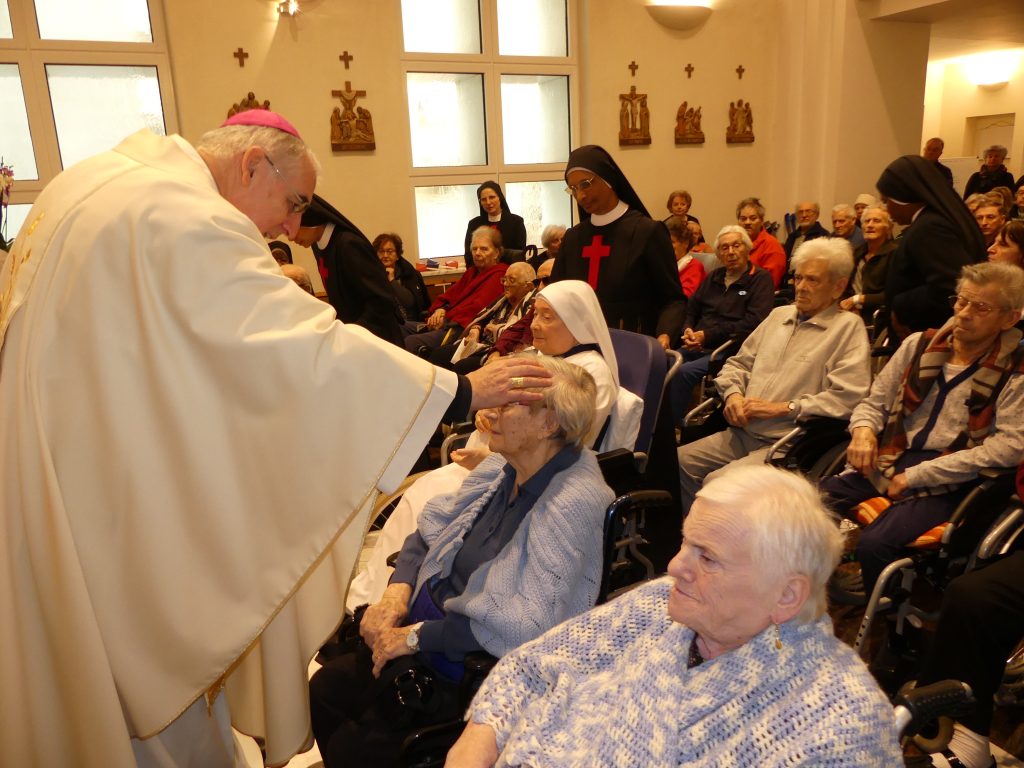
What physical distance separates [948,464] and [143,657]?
2.41 m

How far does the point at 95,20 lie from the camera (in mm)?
7055

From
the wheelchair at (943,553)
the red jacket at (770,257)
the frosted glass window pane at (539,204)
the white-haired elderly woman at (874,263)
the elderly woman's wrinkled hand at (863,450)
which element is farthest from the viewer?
the frosted glass window pane at (539,204)

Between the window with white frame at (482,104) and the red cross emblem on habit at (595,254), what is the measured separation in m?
4.63

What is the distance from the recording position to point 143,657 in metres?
1.87

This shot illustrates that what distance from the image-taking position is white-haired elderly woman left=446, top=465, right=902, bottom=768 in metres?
1.20

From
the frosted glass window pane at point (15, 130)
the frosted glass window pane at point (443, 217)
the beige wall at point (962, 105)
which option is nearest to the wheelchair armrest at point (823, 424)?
the frosted glass window pane at point (443, 217)

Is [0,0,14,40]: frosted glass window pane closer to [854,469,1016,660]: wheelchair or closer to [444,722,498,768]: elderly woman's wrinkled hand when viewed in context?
[444,722,498,768]: elderly woman's wrinkled hand

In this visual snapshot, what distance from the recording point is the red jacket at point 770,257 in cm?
641

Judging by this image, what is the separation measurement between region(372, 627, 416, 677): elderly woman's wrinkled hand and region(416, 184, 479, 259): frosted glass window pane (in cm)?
699

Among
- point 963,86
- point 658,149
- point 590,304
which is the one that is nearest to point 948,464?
point 590,304

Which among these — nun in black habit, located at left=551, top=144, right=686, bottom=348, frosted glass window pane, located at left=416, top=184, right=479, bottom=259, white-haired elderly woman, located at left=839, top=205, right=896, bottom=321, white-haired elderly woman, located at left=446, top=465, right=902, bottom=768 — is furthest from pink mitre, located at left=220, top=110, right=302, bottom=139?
frosted glass window pane, located at left=416, top=184, right=479, bottom=259

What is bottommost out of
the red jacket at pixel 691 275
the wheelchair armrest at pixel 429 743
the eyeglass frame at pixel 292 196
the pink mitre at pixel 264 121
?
the wheelchair armrest at pixel 429 743

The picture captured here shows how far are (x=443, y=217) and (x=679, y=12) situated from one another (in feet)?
11.8

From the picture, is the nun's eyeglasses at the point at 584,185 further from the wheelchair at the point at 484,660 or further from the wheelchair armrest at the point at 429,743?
the wheelchair armrest at the point at 429,743
